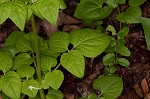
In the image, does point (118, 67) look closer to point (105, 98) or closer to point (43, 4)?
point (105, 98)

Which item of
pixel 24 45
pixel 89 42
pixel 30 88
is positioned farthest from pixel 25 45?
pixel 89 42

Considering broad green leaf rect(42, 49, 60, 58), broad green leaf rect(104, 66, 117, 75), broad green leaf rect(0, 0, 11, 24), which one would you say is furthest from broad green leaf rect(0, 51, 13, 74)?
broad green leaf rect(104, 66, 117, 75)

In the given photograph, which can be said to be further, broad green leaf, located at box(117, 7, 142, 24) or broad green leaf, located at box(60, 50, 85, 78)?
broad green leaf, located at box(117, 7, 142, 24)

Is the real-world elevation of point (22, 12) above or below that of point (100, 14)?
above

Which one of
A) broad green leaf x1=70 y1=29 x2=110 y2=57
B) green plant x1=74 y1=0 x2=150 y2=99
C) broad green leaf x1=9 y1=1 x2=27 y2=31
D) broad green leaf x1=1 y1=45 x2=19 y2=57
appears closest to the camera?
broad green leaf x1=9 y1=1 x2=27 y2=31

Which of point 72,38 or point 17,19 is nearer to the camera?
point 17,19

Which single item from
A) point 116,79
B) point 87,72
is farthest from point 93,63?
point 116,79

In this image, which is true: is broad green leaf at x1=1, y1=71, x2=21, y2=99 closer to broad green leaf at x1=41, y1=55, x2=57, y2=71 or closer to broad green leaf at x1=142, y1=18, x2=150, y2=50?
broad green leaf at x1=41, y1=55, x2=57, y2=71

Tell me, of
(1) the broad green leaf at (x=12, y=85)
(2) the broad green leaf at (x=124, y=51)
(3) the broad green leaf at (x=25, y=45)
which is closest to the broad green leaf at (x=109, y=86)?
(2) the broad green leaf at (x=124, y=51)
